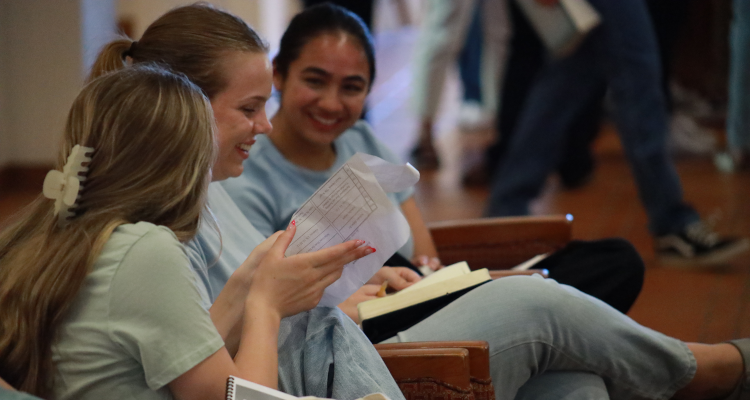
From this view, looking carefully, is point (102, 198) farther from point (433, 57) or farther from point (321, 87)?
point (433, 57)

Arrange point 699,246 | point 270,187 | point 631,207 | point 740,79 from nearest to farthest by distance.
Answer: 1. point 270,187
2. point 699,246
3. point 631,207
4. point 740,79

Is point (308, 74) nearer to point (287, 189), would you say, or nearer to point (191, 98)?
point (287, 189)

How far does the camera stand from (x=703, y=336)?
2234 mm

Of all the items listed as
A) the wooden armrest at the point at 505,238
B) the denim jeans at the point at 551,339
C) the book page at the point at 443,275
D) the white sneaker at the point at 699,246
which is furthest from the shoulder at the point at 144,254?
the white sneaker at the point at 699,246

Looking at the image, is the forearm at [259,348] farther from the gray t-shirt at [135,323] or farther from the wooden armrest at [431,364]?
the wooden armrest at [431,364]

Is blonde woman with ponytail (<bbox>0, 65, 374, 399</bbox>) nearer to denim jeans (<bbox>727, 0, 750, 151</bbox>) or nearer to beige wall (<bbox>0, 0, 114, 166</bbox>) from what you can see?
beige wall (<bbox>0, 0, 114, 166</bbox>)

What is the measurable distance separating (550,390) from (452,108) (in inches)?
175

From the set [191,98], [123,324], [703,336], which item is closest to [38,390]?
[123,324]

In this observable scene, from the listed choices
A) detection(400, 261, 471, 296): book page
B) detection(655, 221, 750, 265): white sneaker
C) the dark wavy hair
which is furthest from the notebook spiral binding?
detection(655, 221, 750, 265): white sneaker

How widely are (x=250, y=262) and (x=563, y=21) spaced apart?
1927 millimetres

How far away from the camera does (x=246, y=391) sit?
3.34ft

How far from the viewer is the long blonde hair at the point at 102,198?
3.36ft

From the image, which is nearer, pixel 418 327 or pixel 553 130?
pixel 418 327

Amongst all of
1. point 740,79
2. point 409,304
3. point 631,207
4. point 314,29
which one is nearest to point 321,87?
point 314,29
